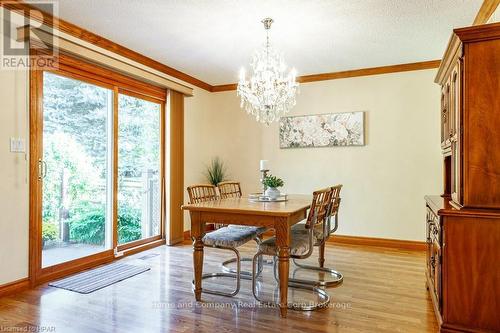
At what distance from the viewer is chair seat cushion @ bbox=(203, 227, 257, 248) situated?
2686 millimetres

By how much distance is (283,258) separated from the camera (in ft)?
7.57

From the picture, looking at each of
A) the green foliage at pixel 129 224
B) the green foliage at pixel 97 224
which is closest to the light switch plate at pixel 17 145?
the green foliage at pixel 97 224

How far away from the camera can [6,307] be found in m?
2.42

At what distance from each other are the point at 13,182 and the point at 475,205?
11.1 feet

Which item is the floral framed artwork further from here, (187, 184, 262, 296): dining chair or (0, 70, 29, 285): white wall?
(0, 70, 29, 285): white wall

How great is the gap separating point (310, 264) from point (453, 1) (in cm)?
275

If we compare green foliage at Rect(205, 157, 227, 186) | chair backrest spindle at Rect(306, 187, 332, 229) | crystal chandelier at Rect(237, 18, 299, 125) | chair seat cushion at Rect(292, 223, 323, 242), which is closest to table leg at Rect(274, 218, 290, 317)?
chair backrest spindle at Rect(306, 187, 332, 229)

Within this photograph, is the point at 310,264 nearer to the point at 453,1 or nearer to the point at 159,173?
the point at 159,173

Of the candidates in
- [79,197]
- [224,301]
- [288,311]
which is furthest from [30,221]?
[288,311]

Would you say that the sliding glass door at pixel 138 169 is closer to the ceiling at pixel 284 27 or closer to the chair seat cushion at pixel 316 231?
the ceiling at pixel 284 27

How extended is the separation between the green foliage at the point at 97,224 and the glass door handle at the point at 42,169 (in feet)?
1.90

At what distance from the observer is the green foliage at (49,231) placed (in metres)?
3.07

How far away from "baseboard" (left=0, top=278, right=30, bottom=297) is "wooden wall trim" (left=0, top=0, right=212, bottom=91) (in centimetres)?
222

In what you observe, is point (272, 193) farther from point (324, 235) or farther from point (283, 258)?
point (283, 258)
